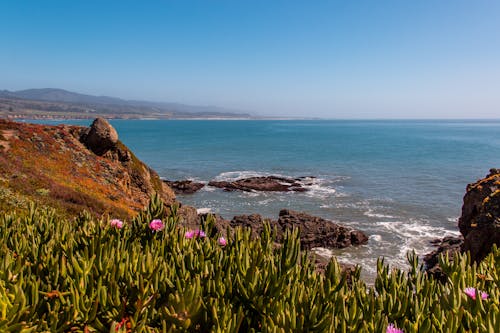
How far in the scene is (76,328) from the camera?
2.60m

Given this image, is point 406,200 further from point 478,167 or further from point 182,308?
point 182,308

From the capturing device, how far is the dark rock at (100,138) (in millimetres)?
27844

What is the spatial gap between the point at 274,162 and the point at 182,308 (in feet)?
212

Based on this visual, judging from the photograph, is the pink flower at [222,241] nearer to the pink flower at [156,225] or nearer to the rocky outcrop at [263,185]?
the pink flower at [156,225]

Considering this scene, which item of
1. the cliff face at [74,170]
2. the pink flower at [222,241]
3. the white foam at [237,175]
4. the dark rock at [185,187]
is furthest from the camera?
the white foam at [237,175]

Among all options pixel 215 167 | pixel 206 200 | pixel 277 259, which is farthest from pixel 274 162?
pixel 277 259

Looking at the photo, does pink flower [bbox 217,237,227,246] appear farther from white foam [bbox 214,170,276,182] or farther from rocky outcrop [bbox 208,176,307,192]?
white foam [bbox 214,170,276,182]

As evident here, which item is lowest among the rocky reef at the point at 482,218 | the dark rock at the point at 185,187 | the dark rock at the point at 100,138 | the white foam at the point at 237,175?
the dark rock at the point at 185,187

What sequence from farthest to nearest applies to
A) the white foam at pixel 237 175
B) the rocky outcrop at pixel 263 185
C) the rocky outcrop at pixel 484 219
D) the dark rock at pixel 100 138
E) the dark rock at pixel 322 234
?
1. the white foam at pixel 237 175
2. the rocky outcrop at pixel 263 185
3. the dark rock at pixel 100 138
4. the dark rock at pixel 322 234
5. the rocky outcrop at pixel 484 219

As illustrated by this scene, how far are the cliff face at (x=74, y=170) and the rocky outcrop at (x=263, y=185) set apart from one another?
13162 mm

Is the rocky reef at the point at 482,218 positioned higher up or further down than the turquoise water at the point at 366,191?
higher up

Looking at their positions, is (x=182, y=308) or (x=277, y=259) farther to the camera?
(x=277, y=259)

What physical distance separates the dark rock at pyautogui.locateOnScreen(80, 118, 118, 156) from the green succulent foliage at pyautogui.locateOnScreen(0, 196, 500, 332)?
26.0 m

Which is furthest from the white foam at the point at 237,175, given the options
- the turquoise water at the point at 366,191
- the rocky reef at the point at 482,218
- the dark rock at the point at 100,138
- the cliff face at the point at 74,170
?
the rocky reef at the point at 482,218
